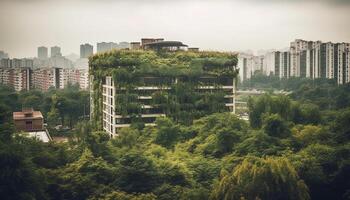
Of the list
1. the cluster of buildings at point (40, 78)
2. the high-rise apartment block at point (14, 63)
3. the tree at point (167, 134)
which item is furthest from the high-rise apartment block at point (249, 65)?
the tree at point (167, 134)

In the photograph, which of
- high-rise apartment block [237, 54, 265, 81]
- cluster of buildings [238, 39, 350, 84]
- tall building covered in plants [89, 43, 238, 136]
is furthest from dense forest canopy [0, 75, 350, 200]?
high-rise apartment block [237, 54, 265, 81]

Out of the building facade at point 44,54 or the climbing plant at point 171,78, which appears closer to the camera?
the climbing plant at point 171,78

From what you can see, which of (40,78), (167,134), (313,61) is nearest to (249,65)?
(313,61)

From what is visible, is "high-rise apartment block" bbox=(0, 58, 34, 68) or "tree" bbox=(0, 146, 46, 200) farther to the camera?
"high-rise apartment block" bbox=(0, 58, 34, 68)

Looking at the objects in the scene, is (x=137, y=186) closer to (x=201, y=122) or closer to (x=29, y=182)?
(x=29, y=182)

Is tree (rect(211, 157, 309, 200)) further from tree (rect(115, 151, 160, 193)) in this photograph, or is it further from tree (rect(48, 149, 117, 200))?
tree (rect(48, 149, 117, 200))

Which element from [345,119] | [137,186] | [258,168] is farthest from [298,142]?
[137,186]

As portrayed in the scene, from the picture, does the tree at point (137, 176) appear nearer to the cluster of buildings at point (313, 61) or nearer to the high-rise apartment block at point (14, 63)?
the cluster of buildings at point (313, 61)
